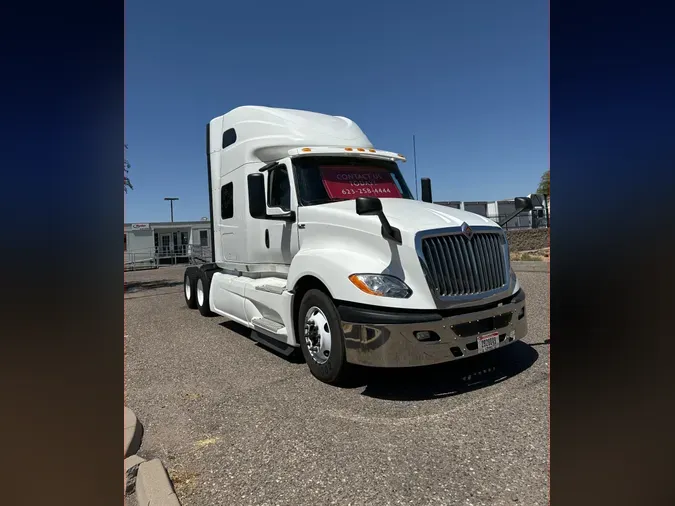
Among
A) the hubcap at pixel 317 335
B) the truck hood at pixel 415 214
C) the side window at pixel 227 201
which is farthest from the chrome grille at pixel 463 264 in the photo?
the side window at pixel 227 201

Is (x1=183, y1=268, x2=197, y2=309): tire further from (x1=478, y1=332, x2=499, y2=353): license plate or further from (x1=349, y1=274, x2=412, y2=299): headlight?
(x1=478, y1=332, x2=499, y2=353): license plate

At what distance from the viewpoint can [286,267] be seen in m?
5.29

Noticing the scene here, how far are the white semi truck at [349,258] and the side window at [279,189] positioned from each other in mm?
15

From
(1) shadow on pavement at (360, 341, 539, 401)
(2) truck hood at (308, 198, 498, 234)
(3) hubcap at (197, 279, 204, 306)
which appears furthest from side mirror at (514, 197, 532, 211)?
(3) hubcap at (197, 279, 204, 306)

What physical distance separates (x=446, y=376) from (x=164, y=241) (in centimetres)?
2785

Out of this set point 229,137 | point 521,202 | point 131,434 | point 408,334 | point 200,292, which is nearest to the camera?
point 131,434

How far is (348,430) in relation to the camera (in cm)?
295

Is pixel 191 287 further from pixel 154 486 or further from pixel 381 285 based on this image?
pixel 154 486

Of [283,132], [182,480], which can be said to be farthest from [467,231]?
[182,480]

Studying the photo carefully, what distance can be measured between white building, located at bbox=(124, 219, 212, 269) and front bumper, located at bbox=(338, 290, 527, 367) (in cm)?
2405

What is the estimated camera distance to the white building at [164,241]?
87.6ft
